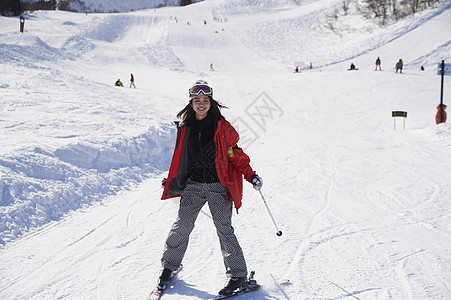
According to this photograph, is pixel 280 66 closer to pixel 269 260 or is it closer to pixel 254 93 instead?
pixel 254 93

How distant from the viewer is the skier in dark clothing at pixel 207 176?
10.6ft

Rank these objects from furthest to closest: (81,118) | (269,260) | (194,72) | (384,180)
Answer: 1. (194,72)
2. (81,118)
3. (384,180)
4. (269,260)

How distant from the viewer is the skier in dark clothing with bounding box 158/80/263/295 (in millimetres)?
3230

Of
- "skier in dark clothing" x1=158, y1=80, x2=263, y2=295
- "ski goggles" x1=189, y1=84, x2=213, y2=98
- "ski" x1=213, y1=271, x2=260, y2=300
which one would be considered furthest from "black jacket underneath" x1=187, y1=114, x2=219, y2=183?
"ski" x1=213, y1=271, x2=260, y2=300

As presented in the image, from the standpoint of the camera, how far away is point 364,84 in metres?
21.1

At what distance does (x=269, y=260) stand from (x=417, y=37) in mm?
39832

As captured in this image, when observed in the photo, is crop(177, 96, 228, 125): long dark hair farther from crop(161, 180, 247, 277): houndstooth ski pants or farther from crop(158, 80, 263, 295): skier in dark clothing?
crop(161, 180, 247, 277): houndstooth ski pants

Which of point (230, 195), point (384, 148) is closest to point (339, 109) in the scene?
point (384, 148)

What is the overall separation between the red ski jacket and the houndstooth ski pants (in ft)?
0.32

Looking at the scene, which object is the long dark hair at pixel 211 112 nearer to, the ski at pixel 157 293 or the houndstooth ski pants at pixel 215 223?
the houndstooth ski pants at pixel 215 223

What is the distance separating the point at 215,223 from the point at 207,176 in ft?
1.39

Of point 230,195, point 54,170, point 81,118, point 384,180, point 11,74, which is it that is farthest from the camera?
point 11,74

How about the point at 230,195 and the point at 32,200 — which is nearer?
the point at 230,195

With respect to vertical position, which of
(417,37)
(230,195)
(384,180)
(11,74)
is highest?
(417,37)
